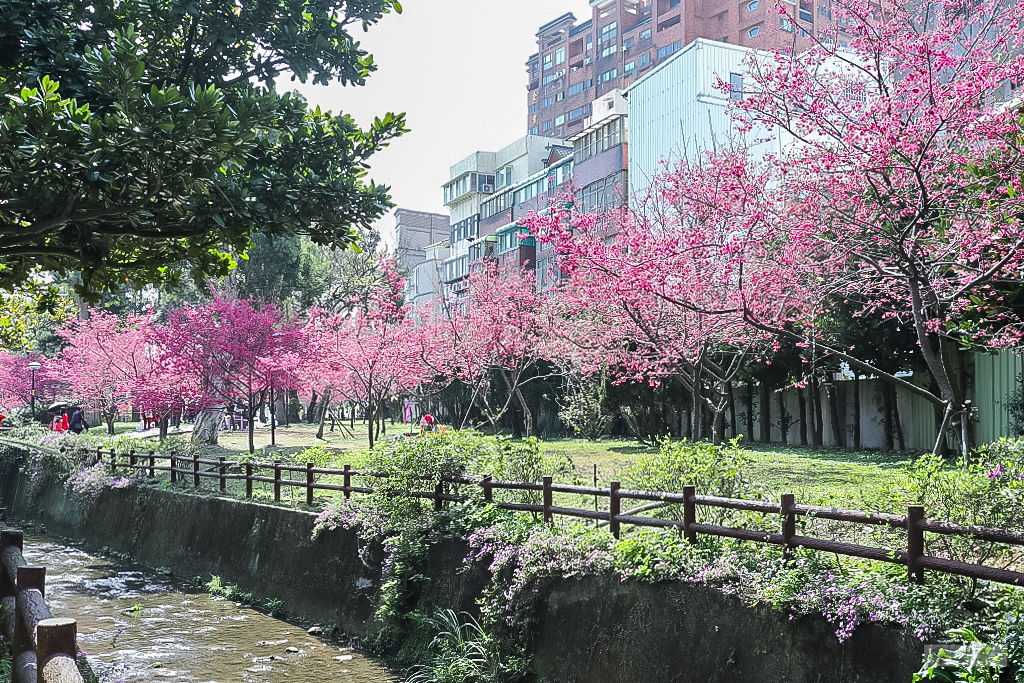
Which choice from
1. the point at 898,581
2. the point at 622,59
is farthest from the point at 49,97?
the point at 622,59

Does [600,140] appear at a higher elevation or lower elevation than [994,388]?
higher

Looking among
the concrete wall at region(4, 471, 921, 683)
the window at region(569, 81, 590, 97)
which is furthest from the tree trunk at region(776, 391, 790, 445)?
the window at region(569, 81, 590, 97)

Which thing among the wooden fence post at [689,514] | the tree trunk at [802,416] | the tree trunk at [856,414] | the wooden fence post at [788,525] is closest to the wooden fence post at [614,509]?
the wooden fence post at [689,514]

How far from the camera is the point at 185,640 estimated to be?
12508mm

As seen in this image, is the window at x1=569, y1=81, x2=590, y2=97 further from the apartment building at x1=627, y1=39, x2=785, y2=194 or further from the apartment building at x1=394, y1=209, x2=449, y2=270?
the apartment building at x1=627, y1=39, x2=785, y2=194

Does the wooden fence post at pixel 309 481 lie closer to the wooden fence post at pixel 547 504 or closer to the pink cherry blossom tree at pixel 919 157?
the wooden fence post at pixel 547 504

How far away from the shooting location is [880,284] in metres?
12.9

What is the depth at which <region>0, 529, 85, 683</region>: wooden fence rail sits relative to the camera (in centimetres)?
392

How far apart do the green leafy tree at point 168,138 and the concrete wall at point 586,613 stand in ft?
15.9

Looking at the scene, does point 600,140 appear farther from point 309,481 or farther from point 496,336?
point 309,481

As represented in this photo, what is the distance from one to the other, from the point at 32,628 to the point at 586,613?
18.7ft

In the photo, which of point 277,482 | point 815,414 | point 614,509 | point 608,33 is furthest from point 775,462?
point 608,33

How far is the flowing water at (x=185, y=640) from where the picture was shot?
36.1 ft

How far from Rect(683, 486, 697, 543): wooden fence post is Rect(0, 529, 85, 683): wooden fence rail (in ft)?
18.2
